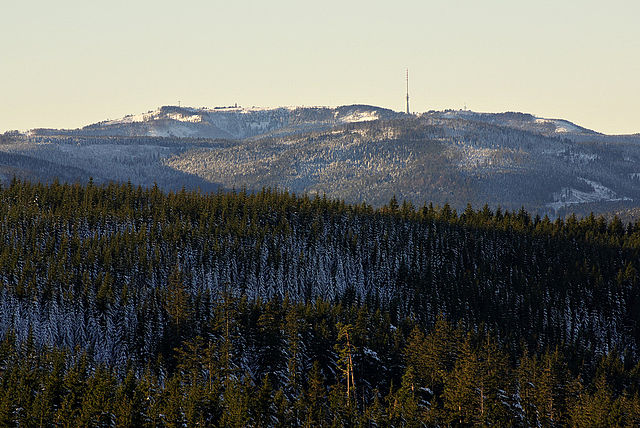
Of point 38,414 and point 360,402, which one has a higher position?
point 38,414

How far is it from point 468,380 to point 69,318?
71.4 meters

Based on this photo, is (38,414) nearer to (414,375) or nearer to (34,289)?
(414,375)

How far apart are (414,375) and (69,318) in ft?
206

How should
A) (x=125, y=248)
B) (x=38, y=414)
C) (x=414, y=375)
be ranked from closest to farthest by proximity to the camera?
(x=38, y=414), (x=414, y=375), (x=125, y=248)

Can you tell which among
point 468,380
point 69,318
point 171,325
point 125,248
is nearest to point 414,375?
point 468,380

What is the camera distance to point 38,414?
83.1m

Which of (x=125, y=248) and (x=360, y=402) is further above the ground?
(x=125, y=248)

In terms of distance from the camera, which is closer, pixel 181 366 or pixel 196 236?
pixel 181 366

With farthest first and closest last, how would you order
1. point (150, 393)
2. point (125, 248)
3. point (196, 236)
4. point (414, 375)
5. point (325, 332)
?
1. point (196, 236)
2. point (125, 248)
3. point (325, 332)
4. point (414, 375)
5. point (150, 393)

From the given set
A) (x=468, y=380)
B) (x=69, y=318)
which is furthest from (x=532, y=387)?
(x=69, y=318)

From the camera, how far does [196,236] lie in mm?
194625

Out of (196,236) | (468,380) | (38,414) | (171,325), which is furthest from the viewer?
(196,236)

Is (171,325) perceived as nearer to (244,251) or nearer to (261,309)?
(261,309)

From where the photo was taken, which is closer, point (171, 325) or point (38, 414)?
point (38, 414)
